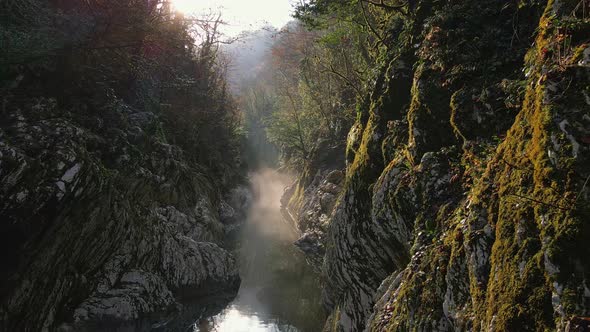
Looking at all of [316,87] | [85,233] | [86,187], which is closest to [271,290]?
[85,233]

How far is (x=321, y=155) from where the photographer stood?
3023 centimetres

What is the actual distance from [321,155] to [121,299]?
842 inches

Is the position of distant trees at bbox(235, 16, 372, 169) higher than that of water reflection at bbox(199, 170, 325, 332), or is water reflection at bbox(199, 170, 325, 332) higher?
distant trees at bbox(235, 16, 372, 169)

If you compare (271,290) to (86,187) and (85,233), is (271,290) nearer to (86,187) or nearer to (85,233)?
(85,233)

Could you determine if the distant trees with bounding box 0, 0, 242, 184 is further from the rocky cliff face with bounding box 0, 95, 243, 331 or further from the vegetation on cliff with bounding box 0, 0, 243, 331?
the rocky cliff face with bounding box 0, 95, 243, 331

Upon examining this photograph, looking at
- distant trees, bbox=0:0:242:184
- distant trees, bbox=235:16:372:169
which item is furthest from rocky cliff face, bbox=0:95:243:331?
distant trees, bbox=235:16:372:169

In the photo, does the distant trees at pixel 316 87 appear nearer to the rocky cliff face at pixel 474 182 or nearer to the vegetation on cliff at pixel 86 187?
the rocky cliff face at pixel 474 182

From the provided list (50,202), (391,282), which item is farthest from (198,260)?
(391,282)

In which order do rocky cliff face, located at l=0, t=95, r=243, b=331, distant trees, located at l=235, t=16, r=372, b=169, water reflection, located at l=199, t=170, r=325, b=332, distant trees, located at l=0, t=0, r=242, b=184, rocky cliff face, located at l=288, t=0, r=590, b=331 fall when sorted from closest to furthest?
rocky cliff face, located at l=288, t=0, r=590, b=331
rocky cliff face, located at l=0, t=95, r=243, b=331
distant trees, located at l=0, t=0, r=242, b=184
water reflection, located at l=199, t=170, r=325, b=332
distant trees, located at l=235, t=16, r=372, b=169

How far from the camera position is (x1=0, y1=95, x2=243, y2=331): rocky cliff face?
26.2ft

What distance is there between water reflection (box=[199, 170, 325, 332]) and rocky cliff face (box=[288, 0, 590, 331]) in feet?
9.56

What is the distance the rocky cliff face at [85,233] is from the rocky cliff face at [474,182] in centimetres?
542

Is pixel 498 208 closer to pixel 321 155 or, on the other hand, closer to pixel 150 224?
pixel 150 224

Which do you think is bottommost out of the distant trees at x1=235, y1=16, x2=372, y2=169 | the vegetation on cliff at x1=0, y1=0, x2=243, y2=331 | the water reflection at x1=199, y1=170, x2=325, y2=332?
the water reflection at x1=199, y1=170, x2=325, y2=332
